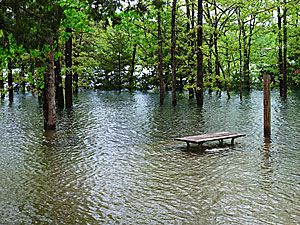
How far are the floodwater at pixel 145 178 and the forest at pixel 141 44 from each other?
2747 mm

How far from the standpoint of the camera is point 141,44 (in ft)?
136

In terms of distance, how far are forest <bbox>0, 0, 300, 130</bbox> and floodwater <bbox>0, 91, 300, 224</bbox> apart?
2.75 meters

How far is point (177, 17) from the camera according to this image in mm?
33500

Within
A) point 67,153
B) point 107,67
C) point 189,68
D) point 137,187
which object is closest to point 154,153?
point 67,153

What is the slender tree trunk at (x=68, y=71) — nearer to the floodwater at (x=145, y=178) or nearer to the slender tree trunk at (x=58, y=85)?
the slender tree trunk at (x=58, y=85)

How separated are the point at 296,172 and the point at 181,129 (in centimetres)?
748

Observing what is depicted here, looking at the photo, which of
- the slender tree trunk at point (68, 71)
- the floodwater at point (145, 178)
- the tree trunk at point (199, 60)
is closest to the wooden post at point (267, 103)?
the floodwater at point (145, 178)

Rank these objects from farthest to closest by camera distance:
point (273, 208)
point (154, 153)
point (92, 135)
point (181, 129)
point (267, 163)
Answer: point (181, 129)
point (92, 135)
point (154, 153)
point (267, 163)
point (273, 208)

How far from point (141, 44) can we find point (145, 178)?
3346 cm

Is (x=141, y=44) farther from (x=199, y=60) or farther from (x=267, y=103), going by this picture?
(x=267, y=103)

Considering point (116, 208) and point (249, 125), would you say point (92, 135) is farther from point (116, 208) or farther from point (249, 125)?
point (116, 208)

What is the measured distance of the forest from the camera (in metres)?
8.85

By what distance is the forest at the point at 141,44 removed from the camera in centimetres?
885

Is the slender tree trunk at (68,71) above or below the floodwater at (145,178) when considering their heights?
above
